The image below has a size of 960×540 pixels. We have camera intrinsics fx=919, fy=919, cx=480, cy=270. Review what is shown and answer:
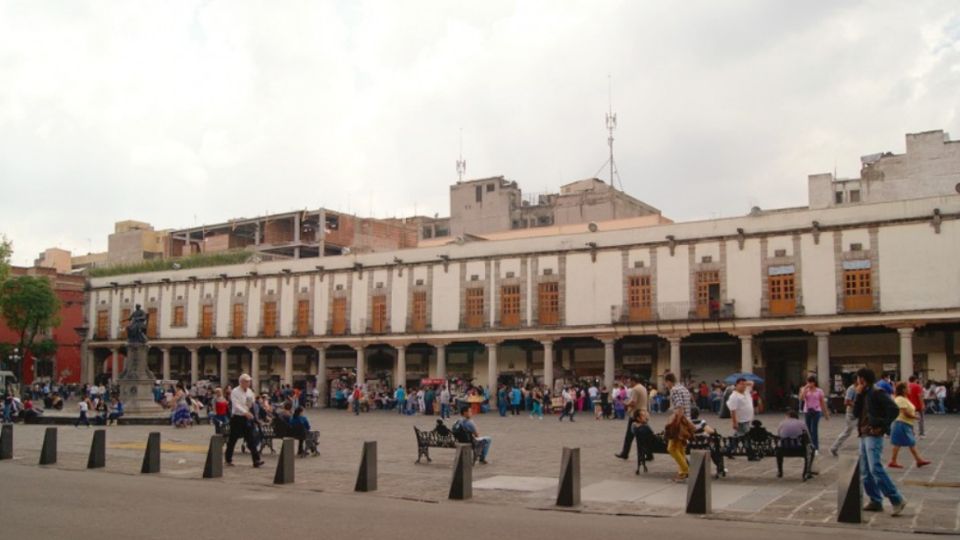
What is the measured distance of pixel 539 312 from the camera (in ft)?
142

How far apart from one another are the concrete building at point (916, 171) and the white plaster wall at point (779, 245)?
39.7 feet

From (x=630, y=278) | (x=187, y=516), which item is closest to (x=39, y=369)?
(x=630, y=278)

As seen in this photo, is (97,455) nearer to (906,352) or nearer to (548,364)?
(548,364)

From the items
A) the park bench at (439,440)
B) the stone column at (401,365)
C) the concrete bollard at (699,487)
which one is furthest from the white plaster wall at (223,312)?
the concrete bollard at (699,487)

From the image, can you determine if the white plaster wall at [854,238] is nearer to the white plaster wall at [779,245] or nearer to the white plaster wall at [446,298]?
the white plaster wall at [779,245]

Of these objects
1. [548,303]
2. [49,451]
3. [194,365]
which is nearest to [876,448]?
[49,451]

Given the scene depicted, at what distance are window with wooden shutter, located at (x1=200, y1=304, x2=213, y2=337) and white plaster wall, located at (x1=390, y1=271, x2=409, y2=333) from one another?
1371cm

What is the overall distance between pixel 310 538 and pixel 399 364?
128ft

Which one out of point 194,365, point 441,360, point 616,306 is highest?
point 616,306

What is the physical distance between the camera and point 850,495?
30.7 ft

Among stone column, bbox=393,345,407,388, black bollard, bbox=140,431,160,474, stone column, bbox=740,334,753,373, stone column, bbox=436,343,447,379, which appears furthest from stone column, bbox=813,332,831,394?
black bollard, bbox=140,431,160,474

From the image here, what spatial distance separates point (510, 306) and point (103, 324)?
32067 mm

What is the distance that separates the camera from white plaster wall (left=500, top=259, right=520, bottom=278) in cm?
4416

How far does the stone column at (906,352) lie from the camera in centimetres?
3431
